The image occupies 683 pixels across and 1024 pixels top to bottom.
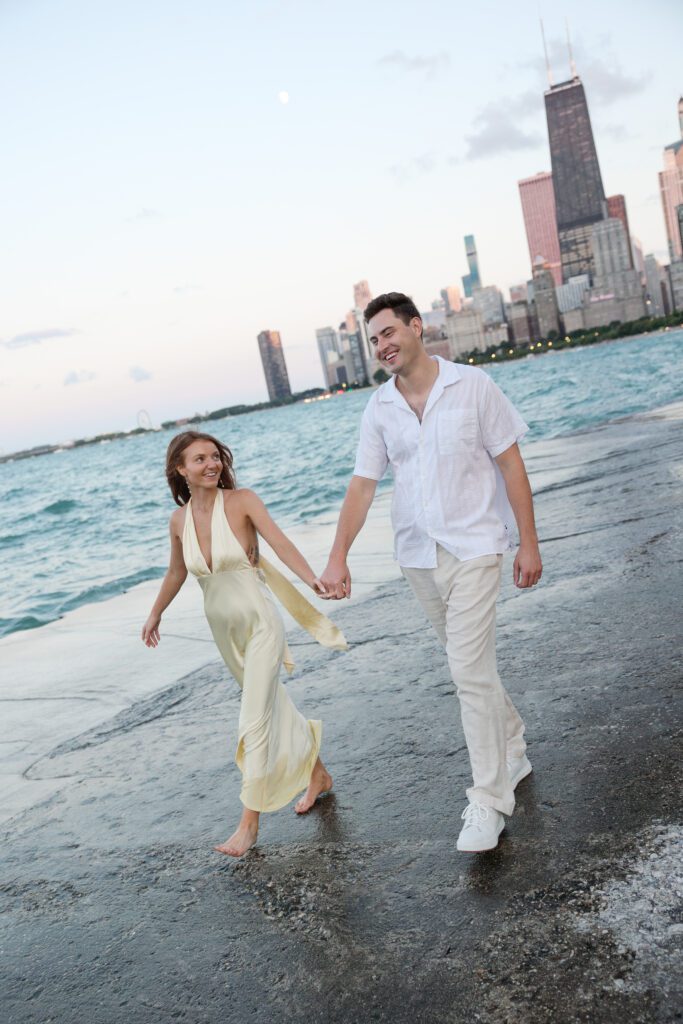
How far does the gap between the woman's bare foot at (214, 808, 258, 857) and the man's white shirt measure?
1163mm

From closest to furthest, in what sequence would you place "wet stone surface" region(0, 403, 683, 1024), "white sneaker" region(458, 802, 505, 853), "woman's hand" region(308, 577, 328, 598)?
"wet stone surface" region(0, 403, 683, 1024) → "white sneaker" region(458, 802, 505, 853) → "woman's hand" region(308, 577, 328, 598)

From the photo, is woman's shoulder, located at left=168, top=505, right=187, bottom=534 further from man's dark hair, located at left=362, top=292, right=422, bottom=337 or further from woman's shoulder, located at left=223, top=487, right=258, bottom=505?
man's dark hair, located at left=362, top=292, right=422, bottom=337

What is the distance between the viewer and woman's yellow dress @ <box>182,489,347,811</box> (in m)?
3.50

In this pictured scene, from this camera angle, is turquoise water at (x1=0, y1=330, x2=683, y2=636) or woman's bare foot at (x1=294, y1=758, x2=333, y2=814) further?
turquoise water at (x1=0, y1=330, x2=683, y2=636)

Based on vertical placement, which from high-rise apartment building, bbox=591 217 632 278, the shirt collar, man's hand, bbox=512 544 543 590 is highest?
high-rise apartment building, bbox=591 217 632 278

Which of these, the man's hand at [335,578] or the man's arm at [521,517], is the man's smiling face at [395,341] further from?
the man's hand at [335,578]

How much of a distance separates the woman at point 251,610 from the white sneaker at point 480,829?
856 mm

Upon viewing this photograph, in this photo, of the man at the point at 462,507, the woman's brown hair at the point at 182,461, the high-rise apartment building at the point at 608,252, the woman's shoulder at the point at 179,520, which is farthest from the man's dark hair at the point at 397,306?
the high-rise apartment building at the point at 608,252

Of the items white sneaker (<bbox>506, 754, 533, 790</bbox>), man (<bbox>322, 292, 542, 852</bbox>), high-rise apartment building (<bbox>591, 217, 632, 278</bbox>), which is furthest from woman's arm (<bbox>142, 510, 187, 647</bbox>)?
high-rise apartment building (<bbox>591, 217, 632, 278</bbox>)

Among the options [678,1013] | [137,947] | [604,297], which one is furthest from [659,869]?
[604,297]

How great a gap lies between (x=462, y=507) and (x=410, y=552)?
0.26 metres

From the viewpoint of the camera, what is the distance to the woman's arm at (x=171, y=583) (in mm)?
3877

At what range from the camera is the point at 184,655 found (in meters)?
6.75

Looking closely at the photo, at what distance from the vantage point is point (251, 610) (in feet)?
11.9
